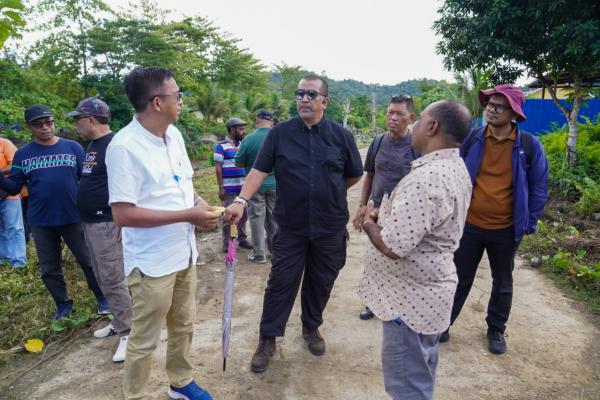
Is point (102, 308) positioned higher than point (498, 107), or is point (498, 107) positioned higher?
point (498, 107)

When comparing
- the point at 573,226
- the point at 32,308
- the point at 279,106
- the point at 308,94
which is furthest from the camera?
the point at 279,106

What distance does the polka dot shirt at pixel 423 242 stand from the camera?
1698mm

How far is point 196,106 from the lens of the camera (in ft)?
76.3

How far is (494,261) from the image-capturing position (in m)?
3.20

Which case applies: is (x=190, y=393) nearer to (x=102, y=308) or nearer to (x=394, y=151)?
(x=102, y=308)

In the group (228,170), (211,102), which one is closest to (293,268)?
(228,170)

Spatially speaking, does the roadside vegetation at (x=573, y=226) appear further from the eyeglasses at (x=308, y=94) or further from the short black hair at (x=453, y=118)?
the eyeglasses at (x=308, y=94)

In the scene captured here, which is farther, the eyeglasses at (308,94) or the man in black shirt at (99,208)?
the man in black shirt at (99,208)

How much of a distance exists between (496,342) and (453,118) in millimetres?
2272

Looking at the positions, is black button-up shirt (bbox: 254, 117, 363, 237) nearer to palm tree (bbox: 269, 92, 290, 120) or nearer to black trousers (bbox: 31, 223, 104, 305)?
black trousers (bbox: 31, 223, 104, 305)

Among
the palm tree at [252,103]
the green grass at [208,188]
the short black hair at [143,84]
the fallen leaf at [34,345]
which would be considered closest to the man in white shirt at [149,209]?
the short black hair at [143,84]

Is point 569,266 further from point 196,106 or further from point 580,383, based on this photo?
point 196,106

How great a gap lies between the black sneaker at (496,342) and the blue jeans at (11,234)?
17.4ft

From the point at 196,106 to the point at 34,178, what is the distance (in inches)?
823
